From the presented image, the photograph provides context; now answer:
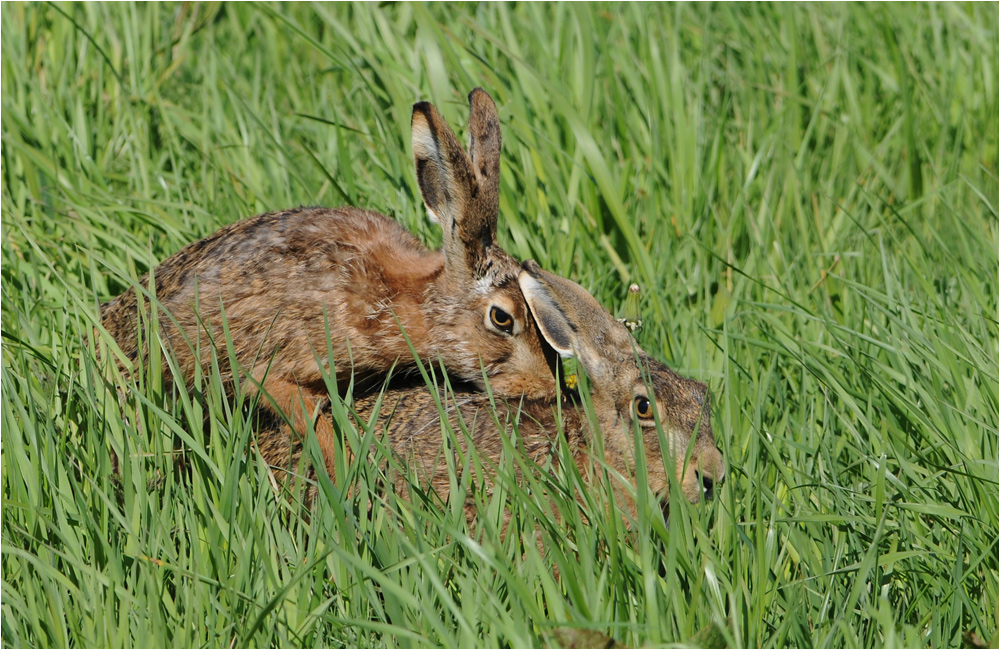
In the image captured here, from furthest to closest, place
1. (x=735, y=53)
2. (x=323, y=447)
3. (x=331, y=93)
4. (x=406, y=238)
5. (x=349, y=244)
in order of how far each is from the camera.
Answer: (x=735, y=53)
(x=331, y=93)
(x=406, y=238)
(x=349, y=244)
(x=323, y=447)

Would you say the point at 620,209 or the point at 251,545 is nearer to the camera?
the point at 251,545

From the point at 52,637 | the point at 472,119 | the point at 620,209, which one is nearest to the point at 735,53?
the point at 620,209

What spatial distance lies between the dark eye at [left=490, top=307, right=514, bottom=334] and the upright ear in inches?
8.0

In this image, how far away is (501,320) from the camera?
409 cm

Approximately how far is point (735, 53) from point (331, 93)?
2.56 metres

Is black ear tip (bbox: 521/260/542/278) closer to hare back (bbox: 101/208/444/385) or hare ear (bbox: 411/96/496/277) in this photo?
hare ear (bbox: 411/96/496/277)

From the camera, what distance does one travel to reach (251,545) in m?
2.98

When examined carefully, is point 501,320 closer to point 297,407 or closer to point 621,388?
point 621,388

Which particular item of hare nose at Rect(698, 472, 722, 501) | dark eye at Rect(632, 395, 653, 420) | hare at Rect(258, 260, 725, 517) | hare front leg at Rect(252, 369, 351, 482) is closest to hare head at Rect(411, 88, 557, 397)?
hare at Rect(258, 260, 725, 517)

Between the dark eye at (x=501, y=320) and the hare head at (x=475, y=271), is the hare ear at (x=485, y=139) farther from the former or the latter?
the dark eye at (x=501, y=320)

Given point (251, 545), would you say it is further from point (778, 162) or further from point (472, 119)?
point (778, 162)

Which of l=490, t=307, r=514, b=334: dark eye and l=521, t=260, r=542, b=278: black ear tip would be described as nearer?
l=521, t=260, r=542, b=278: black ear tip

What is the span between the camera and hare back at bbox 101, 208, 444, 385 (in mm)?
4043

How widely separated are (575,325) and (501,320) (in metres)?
0.41
